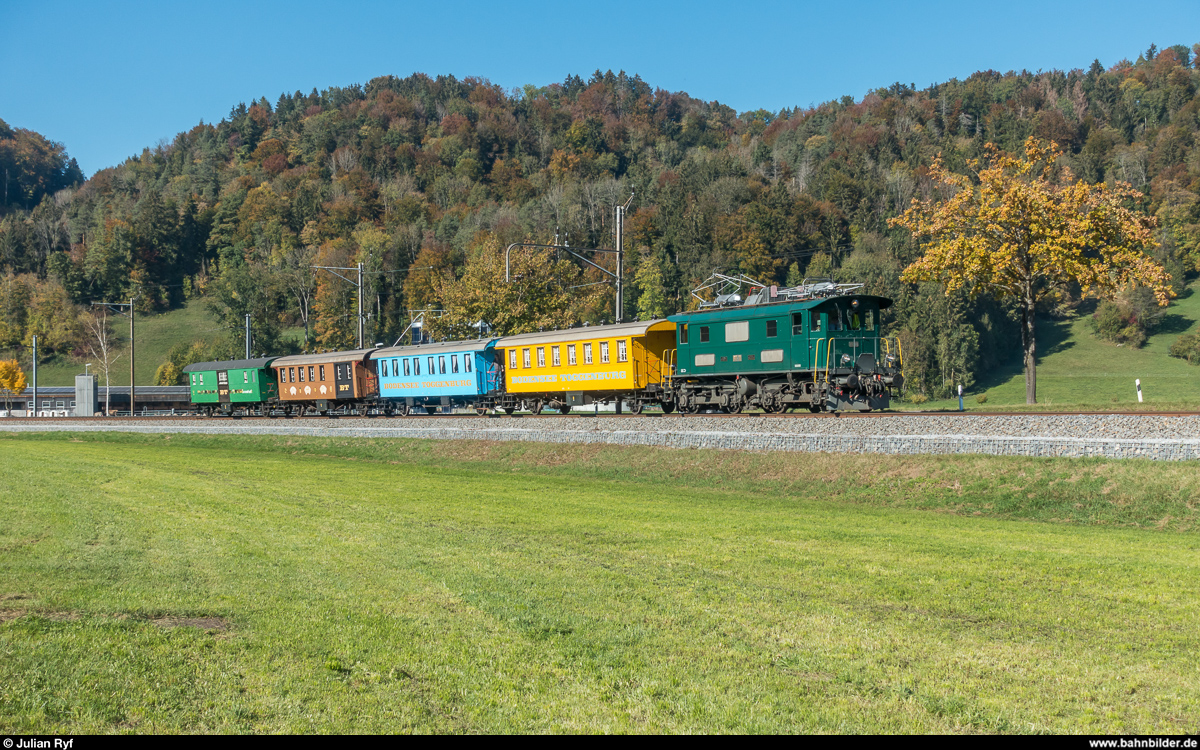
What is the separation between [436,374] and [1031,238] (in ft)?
94.8

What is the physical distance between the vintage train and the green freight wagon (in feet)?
27.8

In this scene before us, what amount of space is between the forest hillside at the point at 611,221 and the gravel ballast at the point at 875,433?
886 inches

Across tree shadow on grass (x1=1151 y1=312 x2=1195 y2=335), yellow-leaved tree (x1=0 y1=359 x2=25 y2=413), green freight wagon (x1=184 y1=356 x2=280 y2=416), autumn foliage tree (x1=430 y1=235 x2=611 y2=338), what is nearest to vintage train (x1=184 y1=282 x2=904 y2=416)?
autumn foliage tree (x1=430 y1=235 x2=611 y2=338)

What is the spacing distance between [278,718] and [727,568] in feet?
21.8

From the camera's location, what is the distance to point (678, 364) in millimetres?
31781

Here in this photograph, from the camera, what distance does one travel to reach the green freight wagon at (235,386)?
5709 centimetres

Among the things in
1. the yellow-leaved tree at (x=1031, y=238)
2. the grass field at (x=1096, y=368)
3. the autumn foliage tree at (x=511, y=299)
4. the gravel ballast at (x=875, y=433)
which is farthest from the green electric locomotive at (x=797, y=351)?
the grass field at (x=1096, y=368)

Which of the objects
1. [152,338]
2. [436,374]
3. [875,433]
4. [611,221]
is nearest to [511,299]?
[436,374]

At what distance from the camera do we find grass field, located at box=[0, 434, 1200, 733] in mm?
6125

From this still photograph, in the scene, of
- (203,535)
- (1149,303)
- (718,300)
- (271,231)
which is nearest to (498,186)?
(271,231)

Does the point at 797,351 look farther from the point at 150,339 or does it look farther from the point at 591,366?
the point at 150,339

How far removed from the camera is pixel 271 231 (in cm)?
16300

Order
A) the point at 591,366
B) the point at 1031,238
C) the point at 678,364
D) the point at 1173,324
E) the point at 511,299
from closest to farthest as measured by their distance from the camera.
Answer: the point at 678,364
the point at 1031,238
the point at 591,366
the point at 511,299
the point at 1173,324

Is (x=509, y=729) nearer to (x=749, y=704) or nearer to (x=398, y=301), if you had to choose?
(x=749, y=704)
